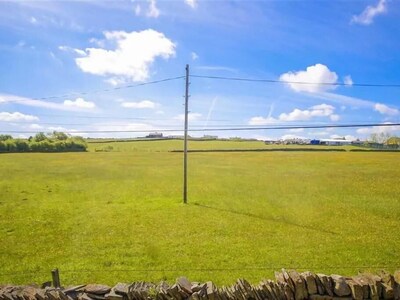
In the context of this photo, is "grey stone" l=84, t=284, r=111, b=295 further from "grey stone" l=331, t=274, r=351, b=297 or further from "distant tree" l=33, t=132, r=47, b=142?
"distant tree" l=33, t=132, r=47, b=142

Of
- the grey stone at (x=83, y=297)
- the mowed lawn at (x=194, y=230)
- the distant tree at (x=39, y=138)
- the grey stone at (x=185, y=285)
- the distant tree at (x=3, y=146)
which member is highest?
the distant tree at (x=39, y=138)

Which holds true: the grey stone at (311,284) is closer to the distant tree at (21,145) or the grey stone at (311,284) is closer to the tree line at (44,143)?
the tree line at (44,143)

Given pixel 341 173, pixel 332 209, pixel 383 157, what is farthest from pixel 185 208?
pixel 383 157

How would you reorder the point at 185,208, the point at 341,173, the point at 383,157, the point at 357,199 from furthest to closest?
the point at 383,157 < the point at 341,173 < the point at 357,199 < the point at 185,208

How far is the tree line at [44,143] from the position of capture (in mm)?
70281

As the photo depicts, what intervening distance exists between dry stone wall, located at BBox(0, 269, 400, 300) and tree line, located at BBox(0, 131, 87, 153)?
70.1 meters

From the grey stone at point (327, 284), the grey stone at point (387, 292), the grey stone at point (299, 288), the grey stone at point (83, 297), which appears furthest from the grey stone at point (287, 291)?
the grey stone at point (83, 297)

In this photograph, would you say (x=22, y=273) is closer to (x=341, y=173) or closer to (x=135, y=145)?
(x=341, y=173)

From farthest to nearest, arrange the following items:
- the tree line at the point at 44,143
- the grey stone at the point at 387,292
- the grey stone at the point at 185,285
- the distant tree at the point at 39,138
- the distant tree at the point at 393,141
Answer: the distant tree at the point at 39,138
the tree line at the point at 44,143
the distant tree at the point at 393,141
the grey stone at the point at 185,285
the grey stone at the point at 387,292

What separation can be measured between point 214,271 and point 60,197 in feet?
65.8

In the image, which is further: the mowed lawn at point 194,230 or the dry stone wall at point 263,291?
the mowed lawn at point 194,230

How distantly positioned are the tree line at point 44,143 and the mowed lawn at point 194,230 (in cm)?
4160

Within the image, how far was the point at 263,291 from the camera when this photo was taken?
631 centimetres

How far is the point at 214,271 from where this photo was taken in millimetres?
10922
